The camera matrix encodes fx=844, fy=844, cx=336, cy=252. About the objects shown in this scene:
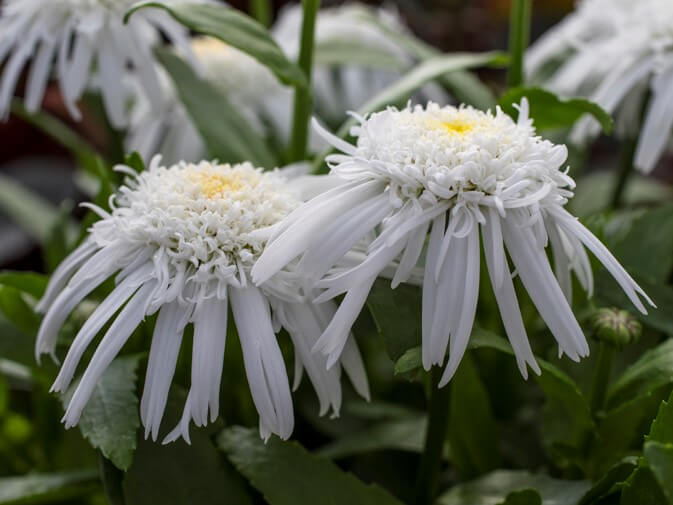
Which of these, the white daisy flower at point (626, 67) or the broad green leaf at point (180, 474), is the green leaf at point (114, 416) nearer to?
the broad green leaf at point (180, 474)

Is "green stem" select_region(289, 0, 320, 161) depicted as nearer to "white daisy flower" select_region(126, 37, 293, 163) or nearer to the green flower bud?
"white daisy flower" select_region(126, 37, 293, 163)

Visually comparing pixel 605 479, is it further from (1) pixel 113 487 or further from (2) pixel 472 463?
(1) pixel 113 487

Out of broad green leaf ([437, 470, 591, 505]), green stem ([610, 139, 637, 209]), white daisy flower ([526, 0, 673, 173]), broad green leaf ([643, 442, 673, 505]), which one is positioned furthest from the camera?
green stem ([610, 139, 637, 209])

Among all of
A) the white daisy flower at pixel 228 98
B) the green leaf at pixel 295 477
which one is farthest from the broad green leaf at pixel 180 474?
the white daisy flower at pixel 228 98

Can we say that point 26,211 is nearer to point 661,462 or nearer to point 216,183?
point 216,183

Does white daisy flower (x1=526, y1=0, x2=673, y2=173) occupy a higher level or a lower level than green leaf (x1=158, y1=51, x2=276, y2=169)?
higher

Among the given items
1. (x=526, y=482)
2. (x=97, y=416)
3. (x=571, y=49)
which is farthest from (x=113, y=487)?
(x=571, y=49)

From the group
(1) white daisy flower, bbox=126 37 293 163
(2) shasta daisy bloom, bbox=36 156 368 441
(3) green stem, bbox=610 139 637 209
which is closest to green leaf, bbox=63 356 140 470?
(2) shasta daisy bloom, bbox=36 156 368 441
